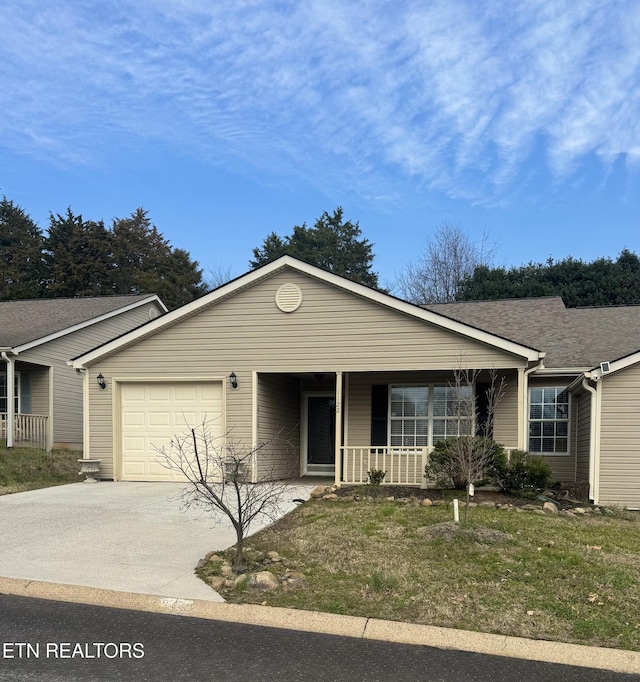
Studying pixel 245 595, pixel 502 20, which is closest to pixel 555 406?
pixel 502 20

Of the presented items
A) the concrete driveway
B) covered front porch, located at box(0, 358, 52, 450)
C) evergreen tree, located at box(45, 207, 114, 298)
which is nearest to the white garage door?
the concrete driveway

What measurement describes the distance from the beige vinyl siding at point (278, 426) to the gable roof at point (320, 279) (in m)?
2.02

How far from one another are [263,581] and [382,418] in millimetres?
7756

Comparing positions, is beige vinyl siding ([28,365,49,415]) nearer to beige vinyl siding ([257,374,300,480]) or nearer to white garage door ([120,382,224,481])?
white garage door ([120,382,224,481])

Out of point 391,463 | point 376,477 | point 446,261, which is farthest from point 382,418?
point 446,261

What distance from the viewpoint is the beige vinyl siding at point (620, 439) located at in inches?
418

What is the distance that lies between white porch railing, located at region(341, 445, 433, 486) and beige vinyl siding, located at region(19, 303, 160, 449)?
9579mm

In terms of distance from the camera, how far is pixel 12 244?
43.4m

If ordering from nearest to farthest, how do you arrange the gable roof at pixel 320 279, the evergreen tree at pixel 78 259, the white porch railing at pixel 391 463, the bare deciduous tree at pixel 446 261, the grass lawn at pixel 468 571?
the grass lawn at pixel 468 571
the gable roof at pixel 320 279
the white porch railing at pixel 391 463
the bare deciduous tree at pixel 446 261
the evergreen tree at pixel 78 259

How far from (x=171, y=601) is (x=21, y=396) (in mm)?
14563

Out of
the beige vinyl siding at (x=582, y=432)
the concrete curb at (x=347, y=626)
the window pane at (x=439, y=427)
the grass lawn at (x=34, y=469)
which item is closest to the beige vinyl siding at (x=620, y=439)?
the beige vinyl siding at (x=582, y=432)

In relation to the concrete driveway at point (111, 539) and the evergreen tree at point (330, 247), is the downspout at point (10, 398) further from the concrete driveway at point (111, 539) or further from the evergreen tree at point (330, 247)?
the evergreen tree at point (330, 247)

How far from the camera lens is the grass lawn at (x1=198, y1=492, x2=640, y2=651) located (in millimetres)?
4715

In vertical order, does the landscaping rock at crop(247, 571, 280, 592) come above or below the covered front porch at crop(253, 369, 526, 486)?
below
